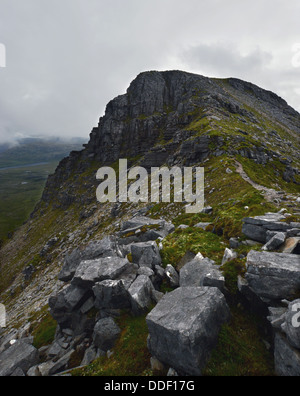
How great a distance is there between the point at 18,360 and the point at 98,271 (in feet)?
21.1

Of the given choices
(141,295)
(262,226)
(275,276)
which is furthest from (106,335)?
(262,226)

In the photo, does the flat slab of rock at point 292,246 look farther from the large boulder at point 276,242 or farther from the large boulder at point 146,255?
the large boulder at point 146,255

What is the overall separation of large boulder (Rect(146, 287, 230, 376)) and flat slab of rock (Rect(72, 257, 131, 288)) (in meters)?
4.39

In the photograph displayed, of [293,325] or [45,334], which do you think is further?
[45,334]

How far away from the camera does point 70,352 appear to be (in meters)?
11.0

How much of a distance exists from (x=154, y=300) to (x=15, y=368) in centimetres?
858

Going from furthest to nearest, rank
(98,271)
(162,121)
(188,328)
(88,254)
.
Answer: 1. (162,121)
2. (88,254)
3. (98,271)
4. (188,328)

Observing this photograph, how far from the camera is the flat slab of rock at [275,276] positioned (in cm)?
828

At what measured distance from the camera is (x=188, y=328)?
7.89 m

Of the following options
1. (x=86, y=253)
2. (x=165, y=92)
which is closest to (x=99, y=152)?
(x=165, y=92)

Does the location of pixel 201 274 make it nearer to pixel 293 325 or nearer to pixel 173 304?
pixel 173 304

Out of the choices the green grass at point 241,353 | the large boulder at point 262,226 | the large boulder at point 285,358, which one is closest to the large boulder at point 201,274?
the green grass at point 241,353

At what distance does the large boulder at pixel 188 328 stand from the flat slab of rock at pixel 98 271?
4393 mm

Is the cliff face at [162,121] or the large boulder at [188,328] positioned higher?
the cliff face at [162,121]
